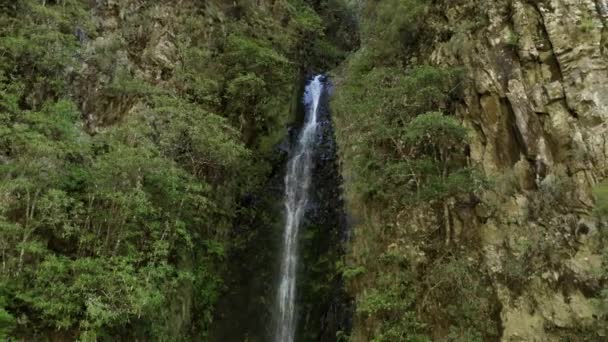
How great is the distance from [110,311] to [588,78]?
38.9ft

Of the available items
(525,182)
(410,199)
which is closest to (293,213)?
(410,199)

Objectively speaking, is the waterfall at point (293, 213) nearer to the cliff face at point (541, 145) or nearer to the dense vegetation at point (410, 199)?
the dense vegetation at point (410, 199)

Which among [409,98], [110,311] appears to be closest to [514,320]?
[409,98]

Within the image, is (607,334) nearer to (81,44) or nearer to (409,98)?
(409,98)

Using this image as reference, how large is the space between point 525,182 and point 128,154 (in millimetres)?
9512

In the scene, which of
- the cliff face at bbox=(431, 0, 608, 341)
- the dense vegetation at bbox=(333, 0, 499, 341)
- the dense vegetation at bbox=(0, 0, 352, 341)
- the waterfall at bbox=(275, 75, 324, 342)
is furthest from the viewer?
the waterfall at bbox=(275, 75, 324, 342)

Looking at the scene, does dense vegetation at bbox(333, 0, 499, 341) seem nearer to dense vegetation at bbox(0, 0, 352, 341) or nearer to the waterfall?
the waterfall

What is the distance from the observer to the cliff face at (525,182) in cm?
971

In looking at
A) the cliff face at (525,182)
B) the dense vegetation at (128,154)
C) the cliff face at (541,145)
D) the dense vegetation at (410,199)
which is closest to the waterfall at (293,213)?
the dense vegetation at (128,154)

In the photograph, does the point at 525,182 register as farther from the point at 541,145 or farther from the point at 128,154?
the point at 128,154

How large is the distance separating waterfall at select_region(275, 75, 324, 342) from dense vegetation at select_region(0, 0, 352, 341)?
116cm

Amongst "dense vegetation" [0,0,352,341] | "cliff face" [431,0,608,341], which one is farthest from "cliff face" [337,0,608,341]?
"dense vegetation" [0,0,352,341]

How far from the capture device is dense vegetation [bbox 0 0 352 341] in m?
9.41

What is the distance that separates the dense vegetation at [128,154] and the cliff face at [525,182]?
15.8ft
